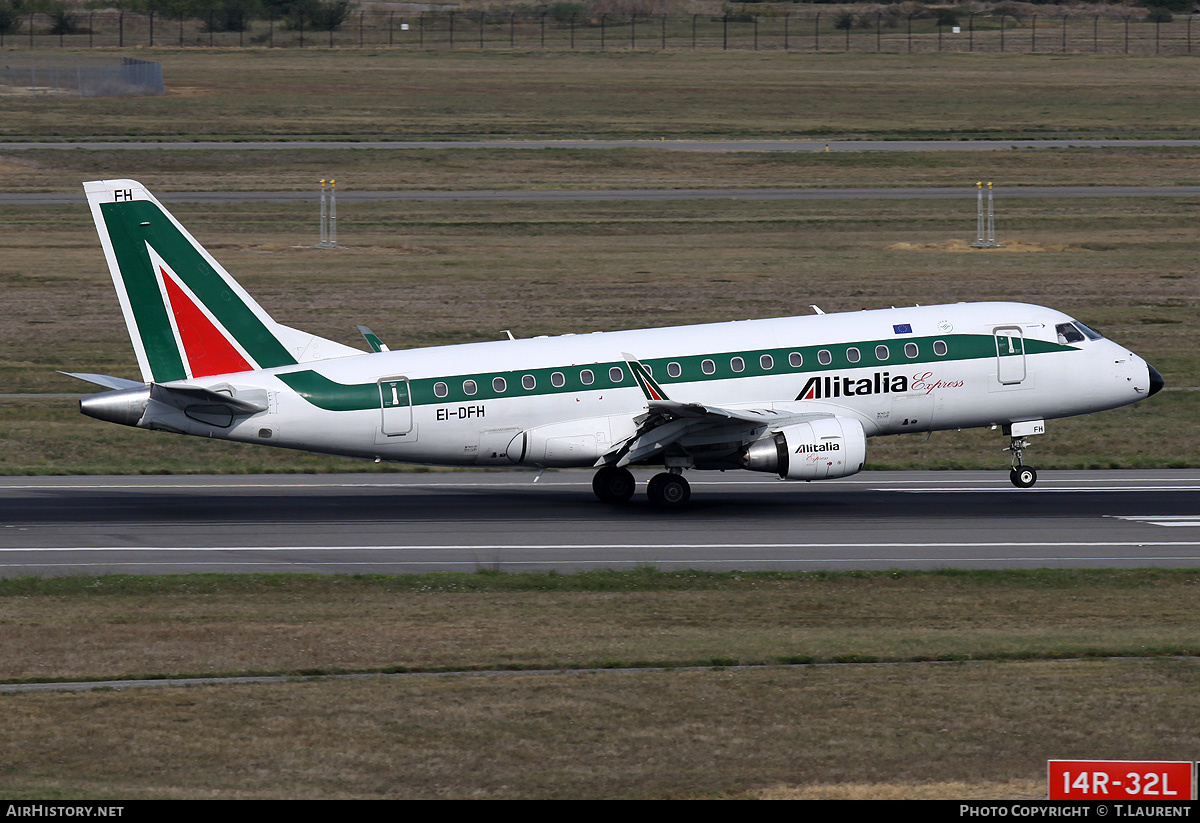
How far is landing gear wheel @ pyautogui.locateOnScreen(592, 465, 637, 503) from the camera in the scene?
35.0 m

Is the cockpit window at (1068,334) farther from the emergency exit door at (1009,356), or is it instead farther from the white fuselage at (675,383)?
the emergency exit door at (1009,356)

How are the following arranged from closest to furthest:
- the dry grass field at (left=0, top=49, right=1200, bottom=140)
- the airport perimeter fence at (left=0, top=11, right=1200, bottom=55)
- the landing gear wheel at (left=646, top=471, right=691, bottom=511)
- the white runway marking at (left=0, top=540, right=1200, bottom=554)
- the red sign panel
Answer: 1. the red sign panel
2. the white runway marking at (left=0, top=540, right=1200, bottom=554)
3. the landing gear wheel at (left=646, top=471, right=691, bottom=511)
4. the dry grass field at (left=0, top=49, right=1200, bottom=140)
5. the airport perimeter fence at (left=0, top=11, right=1200, bottom=55)

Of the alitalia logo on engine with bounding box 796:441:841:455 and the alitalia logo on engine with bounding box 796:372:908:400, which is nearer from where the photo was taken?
the alitalia logo on engine with bounding box 796:441:841:455

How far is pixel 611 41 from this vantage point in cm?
18612

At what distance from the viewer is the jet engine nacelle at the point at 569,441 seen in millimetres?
33625

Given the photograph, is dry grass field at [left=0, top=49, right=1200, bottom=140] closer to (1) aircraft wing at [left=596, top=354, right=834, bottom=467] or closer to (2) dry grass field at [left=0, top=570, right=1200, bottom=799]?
(1) aircraft wing at [left=596, top=354, right=834, bottom=467]

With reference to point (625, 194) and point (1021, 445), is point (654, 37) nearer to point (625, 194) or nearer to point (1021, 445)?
point (625, 194)

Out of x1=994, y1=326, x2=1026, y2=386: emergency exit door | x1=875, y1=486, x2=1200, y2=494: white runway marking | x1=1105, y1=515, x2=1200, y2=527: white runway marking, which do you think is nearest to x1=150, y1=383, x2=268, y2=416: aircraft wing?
x1=875, y1=486, x2=1200, y2=494: white runway marking

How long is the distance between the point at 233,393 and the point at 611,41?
15978 cm

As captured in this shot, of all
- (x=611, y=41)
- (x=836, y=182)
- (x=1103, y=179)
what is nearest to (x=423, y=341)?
(x=836, y=182)

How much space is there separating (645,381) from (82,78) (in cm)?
11211

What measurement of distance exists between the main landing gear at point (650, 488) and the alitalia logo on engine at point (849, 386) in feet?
10.4

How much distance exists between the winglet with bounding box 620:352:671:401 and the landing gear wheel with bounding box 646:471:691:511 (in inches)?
71.4

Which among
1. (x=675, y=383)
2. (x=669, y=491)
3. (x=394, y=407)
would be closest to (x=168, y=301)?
(x=394, y=407)
